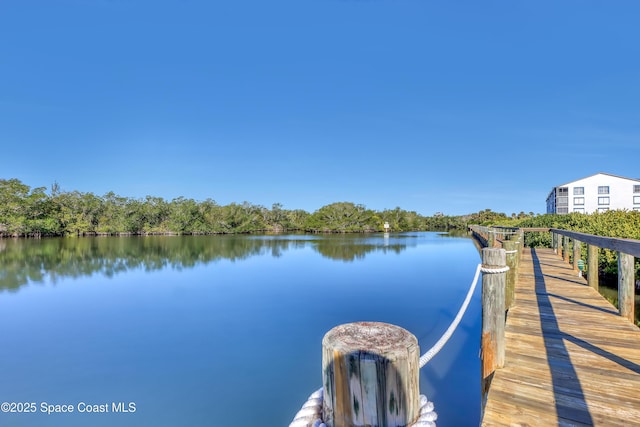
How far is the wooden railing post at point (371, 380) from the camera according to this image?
75 centimetres

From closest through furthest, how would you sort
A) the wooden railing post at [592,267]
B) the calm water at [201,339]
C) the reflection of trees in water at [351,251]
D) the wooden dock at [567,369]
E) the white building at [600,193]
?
the wooden dock at [567,369] < the calm water at [201,339] < the wooden railing post at [592,267] < the reflection of trees in water at [351,251] < the white building at [600,193]

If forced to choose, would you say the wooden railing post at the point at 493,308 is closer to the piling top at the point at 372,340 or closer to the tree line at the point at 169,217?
the piling top at the point at 372,340

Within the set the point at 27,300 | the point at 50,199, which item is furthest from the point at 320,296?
the point at 50,199

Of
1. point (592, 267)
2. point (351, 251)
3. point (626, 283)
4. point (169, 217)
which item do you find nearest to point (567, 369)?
point (626, 283)

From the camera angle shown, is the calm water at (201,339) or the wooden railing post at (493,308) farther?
the calm water at (201,339)

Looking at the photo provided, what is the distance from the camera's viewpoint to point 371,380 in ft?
2.45

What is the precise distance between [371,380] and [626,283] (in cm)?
471

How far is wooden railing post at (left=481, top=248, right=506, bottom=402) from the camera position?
2568mm

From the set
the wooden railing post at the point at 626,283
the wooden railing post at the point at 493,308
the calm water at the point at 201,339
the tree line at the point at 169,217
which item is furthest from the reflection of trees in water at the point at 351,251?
the tree line at the point at 169,217

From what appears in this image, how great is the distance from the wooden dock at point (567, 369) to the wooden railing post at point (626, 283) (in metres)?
0.15

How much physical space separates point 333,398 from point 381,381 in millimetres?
134

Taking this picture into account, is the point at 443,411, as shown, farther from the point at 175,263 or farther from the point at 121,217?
the point at 121,217

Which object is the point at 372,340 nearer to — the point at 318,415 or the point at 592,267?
the point at 318,415

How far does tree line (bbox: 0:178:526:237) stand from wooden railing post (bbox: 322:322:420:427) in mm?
54633
